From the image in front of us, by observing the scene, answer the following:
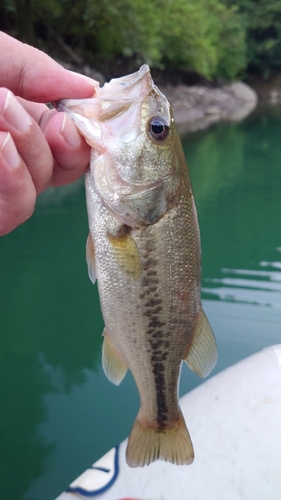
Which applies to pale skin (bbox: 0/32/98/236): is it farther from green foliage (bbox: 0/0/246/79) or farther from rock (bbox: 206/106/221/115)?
rock (bbox: 206/106/221/115)

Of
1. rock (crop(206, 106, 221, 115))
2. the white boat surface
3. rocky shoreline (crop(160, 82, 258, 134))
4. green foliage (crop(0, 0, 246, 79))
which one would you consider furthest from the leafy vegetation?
the white boat surface

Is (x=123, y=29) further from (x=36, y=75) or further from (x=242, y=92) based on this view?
(x=36, y=75)

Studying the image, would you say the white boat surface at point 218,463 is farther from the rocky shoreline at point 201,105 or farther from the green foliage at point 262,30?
the green foliage at point 262,30

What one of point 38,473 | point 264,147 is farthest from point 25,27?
point 38,473

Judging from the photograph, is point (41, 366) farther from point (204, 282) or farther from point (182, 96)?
point (182, 96)

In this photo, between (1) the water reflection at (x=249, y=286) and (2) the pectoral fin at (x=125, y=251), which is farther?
(1) the water reflection at (x=249, y=286)

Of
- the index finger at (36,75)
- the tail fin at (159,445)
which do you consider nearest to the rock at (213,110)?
the index finger at (36,75)

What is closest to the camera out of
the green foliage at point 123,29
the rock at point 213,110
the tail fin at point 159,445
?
the tail fin at point 159,445
